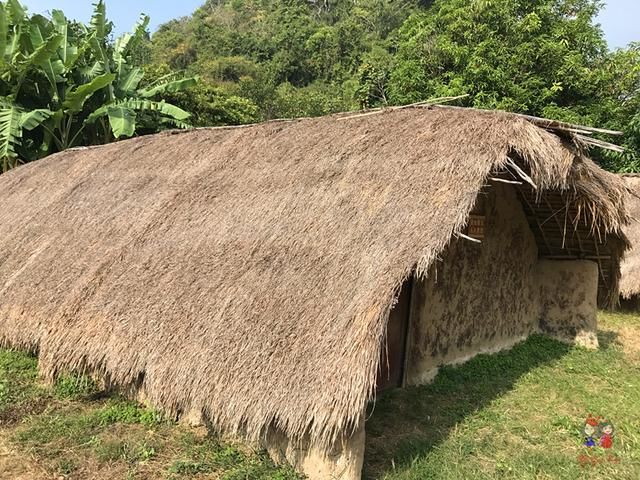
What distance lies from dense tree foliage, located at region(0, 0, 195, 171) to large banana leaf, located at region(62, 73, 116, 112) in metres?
0.02

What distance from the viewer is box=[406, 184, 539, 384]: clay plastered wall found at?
229 inches

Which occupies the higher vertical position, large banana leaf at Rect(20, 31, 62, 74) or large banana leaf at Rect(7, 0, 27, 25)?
large banana leaf at Rect(7, 0, 27, 25)

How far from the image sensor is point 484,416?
505 cm

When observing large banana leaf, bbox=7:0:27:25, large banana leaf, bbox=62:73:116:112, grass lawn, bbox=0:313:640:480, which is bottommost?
grass lawn, bbox=0:313:640:480

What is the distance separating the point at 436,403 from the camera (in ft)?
17.5

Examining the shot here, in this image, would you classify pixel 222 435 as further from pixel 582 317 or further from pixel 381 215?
pixel 582 317

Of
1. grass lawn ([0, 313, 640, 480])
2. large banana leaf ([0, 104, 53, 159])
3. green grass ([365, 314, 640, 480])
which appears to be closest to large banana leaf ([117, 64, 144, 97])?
large banana leaf ([0, 104, 53, 159])

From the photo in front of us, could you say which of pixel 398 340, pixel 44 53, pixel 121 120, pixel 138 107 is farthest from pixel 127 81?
pixel 398 340

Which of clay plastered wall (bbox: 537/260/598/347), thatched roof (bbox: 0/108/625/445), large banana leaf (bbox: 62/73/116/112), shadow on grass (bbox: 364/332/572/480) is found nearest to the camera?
thatched roof (bbox: 0/108/625/445)

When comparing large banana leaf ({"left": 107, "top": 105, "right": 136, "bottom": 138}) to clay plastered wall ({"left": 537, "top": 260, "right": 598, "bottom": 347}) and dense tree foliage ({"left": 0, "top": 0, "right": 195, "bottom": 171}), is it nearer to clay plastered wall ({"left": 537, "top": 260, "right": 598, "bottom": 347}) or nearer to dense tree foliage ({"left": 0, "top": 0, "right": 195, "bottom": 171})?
dense tree foliage ({"left": 0, "top": 0, "right": 195, "bottom": 171})

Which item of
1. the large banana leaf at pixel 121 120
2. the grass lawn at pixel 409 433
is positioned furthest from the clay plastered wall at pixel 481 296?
the large banana leaf at pixel 121 120

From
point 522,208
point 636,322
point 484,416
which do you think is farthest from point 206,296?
point 636,322

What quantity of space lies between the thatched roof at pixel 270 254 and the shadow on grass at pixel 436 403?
1022mm

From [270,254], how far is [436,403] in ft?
7.27
